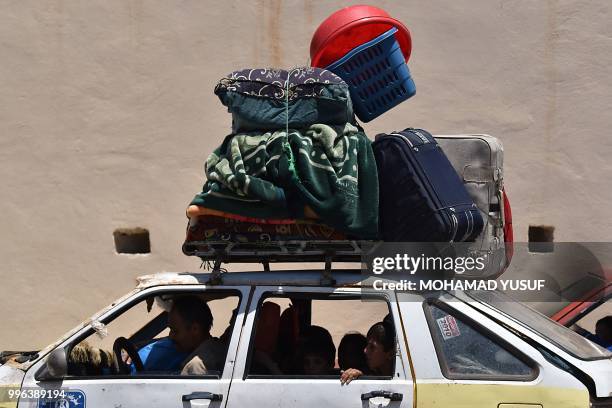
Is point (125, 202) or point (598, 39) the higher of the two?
point (598, 39)

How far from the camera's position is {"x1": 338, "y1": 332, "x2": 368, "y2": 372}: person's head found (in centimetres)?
471

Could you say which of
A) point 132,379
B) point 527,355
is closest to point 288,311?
point 132,379

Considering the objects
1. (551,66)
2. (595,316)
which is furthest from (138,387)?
(551,66)

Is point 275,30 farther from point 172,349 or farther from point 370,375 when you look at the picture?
point 370,375

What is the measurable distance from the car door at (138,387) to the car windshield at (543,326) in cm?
115

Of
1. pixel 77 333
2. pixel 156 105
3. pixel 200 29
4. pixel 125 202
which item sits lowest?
pixel 77 333

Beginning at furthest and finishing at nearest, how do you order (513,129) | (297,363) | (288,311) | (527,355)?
(513,129), (288,311), (297,363), (527,355)

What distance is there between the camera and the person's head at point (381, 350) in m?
4.21

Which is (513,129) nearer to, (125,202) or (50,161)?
(125,202)

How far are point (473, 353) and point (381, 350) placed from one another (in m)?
0.48

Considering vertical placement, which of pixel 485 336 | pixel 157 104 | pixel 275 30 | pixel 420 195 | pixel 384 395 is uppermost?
pixel 275 30

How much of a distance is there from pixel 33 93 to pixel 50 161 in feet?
1.97

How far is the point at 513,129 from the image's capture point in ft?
25.2

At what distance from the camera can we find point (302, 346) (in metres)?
4.62
